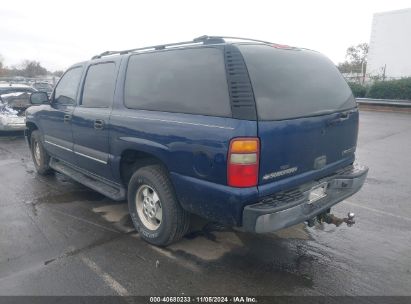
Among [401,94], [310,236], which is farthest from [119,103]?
[401,94]

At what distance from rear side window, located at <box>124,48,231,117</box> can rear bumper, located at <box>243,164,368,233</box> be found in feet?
2.69

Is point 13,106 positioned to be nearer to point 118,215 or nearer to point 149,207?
point 118,215

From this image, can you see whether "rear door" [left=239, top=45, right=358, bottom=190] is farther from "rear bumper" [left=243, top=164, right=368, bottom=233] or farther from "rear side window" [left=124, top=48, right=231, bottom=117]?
"rear side window" [left=124, top=48, right=231, bottom=117]

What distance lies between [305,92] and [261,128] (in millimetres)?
780

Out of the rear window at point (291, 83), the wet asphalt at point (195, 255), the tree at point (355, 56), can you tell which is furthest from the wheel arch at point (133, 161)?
the tree at point (355, 56)

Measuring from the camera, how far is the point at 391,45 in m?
27.1

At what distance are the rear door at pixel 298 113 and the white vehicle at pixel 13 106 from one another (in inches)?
356

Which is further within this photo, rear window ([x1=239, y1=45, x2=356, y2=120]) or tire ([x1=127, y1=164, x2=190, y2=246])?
tire ([x1=127, y1=164, x2=190, y2=246])

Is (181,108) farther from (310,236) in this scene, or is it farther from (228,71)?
(310,236)

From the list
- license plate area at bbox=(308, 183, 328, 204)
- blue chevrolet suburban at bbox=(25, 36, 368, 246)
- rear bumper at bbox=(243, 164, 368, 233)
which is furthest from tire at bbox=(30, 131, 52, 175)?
license plate area at bbox=(308, 183, 328, 204)

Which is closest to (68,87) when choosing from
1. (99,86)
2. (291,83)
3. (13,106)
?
(99,86)

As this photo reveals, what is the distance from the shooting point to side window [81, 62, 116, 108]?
4090 mm

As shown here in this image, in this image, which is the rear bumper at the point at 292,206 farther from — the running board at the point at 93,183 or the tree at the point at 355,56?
the tree at the point at 355,56

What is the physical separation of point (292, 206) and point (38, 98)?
4.42m
